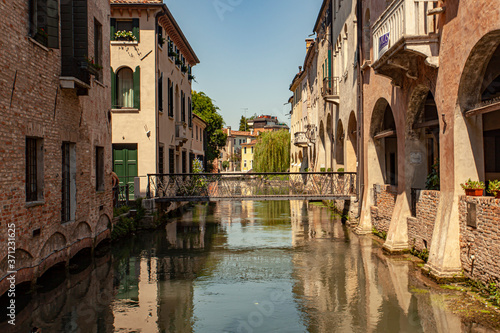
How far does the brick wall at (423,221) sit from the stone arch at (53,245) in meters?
8.87

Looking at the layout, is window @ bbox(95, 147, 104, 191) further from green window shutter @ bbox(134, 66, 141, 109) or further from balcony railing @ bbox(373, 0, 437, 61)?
balcony railing @ bbox(373, 0, 437, 61)

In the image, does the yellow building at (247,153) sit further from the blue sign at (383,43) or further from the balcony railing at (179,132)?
the blue sign at (383,43)

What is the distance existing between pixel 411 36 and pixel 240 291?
6685mm

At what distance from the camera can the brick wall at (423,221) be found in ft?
36.3

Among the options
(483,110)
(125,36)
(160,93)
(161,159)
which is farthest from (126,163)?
(483,110)

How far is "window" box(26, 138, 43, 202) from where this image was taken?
966cm

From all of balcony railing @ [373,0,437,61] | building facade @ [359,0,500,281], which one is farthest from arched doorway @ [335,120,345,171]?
balcony railing @ [373,0,437,61]

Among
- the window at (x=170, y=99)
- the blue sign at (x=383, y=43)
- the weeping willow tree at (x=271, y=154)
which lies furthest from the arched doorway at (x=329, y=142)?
the weeping willow tree at (x=271, y=154)

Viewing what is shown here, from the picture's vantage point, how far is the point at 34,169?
32.6 ft

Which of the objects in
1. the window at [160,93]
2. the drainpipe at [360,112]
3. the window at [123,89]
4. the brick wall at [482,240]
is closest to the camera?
the brick wall at [482,240]

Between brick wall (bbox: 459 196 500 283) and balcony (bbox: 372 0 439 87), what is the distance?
343cm

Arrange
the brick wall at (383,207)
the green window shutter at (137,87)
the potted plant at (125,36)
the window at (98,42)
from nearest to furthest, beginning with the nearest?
the window at (98,42) < the brick wall at (383,207) < the green window shutter at (137,87) < the potted plant at (125,36)

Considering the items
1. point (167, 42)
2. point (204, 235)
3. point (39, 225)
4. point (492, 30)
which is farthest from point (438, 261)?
point (167, 42)

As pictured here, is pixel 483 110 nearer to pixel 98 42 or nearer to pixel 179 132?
pixel 98 42
